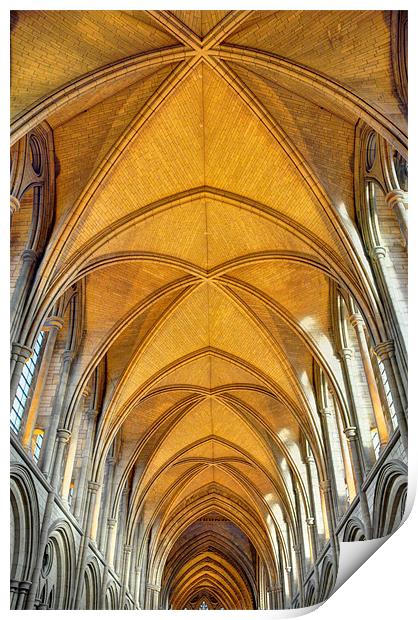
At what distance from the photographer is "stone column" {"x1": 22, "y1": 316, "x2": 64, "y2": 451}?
15134mm

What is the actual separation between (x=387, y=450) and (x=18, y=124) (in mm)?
9461

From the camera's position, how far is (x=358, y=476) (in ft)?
53.2

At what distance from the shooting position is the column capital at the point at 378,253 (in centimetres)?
1485

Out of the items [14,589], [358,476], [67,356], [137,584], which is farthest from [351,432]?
[137,584]

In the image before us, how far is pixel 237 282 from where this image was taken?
65.3ft

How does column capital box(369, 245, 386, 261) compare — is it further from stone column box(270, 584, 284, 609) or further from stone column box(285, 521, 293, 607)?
stone column box(270, 584, 284, 609)

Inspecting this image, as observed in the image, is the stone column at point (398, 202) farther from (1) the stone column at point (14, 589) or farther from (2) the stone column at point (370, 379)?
(1) the stone column at point (14, 589)

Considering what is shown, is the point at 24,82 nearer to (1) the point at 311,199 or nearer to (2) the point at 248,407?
(1) the point at 311,199

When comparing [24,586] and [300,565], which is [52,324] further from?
[300,565]

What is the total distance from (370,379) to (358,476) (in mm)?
2286

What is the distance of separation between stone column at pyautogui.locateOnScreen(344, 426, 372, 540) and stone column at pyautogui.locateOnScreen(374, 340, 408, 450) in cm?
299

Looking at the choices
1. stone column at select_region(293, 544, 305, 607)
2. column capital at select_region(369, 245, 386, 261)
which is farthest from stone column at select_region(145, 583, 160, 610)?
column capital at select_region(369, 245, 386, 261)

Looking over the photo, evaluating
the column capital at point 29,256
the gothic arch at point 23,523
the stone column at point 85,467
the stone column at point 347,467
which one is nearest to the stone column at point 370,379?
the stone column at point 347,467

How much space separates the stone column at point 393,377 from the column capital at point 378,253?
2.02 metres
